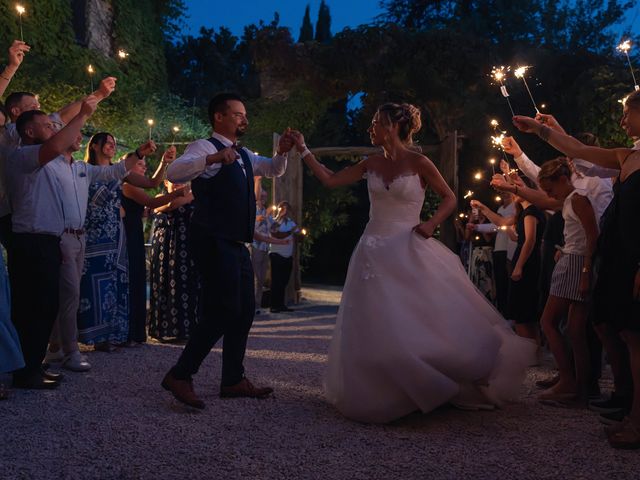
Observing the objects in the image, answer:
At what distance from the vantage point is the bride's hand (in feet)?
12.3

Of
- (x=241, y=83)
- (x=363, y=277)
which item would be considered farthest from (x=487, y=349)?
(x=241, y=83)

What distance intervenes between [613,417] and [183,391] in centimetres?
245

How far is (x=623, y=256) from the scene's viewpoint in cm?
329

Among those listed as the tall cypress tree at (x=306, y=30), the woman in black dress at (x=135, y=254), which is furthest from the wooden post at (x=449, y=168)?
the tall cypress tree at (x=306, y=30)

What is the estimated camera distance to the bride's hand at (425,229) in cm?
376

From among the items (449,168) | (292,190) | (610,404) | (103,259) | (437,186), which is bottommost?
(610,404)

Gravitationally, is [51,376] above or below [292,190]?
below

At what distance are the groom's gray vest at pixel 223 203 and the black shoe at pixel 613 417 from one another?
2319 millimetres

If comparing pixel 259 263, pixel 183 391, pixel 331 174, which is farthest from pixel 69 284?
pixel 259 263

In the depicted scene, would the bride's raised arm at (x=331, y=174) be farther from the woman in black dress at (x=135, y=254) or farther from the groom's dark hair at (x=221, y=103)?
the woman in black dress at (x=135, y=254)

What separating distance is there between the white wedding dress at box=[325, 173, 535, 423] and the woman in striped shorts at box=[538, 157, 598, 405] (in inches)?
17.2

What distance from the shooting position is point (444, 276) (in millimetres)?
3783

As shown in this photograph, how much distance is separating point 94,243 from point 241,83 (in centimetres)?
1860

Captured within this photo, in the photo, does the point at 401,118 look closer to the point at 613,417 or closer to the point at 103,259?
the point at 613,417
